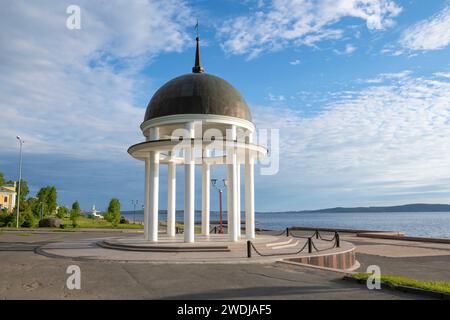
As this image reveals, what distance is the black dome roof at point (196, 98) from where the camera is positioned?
75.3 ft

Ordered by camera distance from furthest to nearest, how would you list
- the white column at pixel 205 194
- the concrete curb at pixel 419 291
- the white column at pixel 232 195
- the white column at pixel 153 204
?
1. the white column at pixel 205 194
2. the white column at pixel 232 195
3. the white column at pixel 153 204
4. the concrete curb at pixel 419 291

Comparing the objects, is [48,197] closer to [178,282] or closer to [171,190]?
[171,190]

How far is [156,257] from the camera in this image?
57.4 ft

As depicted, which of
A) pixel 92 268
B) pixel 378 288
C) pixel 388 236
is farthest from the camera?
pixel 388 236

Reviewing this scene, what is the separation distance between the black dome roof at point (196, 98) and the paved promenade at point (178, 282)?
10656 mm

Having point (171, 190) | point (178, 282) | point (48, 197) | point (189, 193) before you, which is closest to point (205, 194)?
point (171, 190)

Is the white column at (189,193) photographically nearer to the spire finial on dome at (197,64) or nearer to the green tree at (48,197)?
the spire finial on dome at (197,64)

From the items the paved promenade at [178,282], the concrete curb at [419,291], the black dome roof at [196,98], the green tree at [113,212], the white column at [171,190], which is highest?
the black dome roof at [196,98]

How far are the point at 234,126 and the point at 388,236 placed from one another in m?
23.1

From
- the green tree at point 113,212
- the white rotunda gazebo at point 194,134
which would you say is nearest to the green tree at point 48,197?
the green tree at point 113,212

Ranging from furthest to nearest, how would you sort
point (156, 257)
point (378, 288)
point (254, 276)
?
point (156, 257) → point (254, 276) → point (378, 288)

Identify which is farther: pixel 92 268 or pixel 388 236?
pixel 388 236
